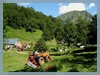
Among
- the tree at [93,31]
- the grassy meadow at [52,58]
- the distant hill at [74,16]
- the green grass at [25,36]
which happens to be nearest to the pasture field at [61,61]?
the grassy meadow at [52,58]

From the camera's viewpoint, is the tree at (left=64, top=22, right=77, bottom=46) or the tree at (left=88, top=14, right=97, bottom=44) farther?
the tree at (left=64, top=22, right=77, bottom=46)

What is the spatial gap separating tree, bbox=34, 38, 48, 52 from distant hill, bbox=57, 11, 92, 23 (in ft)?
1.73

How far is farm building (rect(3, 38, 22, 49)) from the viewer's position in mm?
5457

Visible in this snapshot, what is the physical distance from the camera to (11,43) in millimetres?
5484

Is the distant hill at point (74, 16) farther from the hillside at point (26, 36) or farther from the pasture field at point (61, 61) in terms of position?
the pasture field at point (61, 61)

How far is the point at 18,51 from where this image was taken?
217 inches

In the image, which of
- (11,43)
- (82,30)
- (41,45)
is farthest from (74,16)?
(11,43)

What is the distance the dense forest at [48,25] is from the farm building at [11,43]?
4.3 inches

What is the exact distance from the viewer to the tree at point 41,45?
18.0 feet

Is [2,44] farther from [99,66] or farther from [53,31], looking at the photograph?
[99,66]

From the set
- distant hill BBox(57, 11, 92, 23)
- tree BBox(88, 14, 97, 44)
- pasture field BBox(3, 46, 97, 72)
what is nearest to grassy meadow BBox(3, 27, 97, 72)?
pasture field BBox(3, 46, 97, 72)

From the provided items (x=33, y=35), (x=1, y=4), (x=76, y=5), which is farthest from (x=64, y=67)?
(x=1, y=4)

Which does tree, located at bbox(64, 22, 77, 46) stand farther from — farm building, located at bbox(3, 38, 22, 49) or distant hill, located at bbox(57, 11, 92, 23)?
farm building, located at bbox(3, 38, 22, 49)

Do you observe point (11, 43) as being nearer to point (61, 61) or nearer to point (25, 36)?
point (25, 36)
